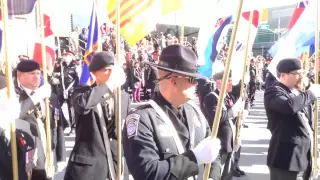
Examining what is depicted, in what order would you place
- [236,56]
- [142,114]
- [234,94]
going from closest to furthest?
[142,114]
[236,56]
[234,94]

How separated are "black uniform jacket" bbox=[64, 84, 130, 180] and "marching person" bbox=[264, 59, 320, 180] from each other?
5.09 feet

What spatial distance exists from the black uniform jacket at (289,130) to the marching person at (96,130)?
1443mm

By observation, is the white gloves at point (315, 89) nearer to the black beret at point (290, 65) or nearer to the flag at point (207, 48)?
the black beret at point (290, 65)

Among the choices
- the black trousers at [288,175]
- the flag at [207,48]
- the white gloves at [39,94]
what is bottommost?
the black trousers at [288,175]

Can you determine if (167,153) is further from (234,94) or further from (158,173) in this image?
(234,94)

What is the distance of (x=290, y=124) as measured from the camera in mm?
3736

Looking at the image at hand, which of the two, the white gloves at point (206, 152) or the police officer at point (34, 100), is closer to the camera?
the white gloves at point (206, 152)

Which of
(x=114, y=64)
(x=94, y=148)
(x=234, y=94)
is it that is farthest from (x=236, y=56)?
(x=94, y=148)

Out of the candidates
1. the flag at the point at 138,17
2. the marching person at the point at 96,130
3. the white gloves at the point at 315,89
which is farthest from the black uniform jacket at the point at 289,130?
the marching person at the point at 96,130

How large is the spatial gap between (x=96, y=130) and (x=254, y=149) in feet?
15.6

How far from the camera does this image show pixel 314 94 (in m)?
3.81

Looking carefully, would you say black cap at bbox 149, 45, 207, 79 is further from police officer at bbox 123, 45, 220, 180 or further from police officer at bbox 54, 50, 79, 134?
police officer at bbox 54, 50, 79, 134

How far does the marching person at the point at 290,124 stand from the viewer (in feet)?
12.0

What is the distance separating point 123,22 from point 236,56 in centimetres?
170
